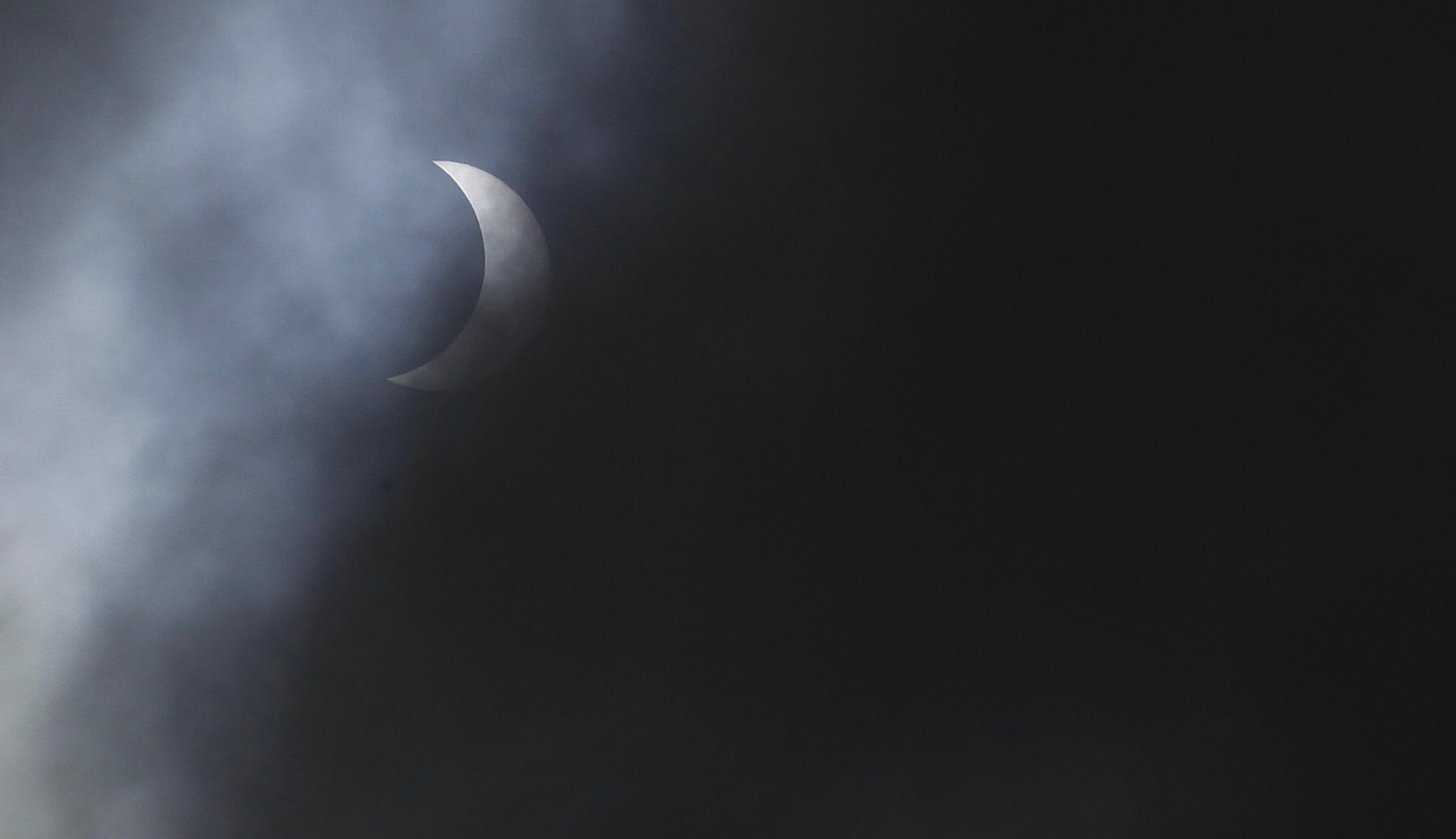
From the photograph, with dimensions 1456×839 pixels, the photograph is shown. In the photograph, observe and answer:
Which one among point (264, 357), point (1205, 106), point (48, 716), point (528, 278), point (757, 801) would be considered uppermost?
point (1205, 106)

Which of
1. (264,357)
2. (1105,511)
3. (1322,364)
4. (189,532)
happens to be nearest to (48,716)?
(189,532)

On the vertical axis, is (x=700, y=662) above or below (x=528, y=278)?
below

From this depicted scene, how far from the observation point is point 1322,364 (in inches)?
258

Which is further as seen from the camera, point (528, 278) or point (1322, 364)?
point (528, 278)

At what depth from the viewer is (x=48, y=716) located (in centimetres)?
691

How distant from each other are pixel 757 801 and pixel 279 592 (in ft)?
11.5

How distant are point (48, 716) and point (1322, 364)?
8.73 meters

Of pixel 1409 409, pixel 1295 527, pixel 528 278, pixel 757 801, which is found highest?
pixel 528 278

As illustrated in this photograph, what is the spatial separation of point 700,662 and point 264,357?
3.60m

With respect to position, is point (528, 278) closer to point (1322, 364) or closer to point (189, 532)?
point (189, 532)

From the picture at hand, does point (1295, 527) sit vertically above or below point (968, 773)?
above

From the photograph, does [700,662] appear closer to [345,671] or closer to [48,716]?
[345,671]

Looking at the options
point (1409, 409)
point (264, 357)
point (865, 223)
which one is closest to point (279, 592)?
point (264, 357)

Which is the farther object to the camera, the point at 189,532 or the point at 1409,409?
the point at 189,532
